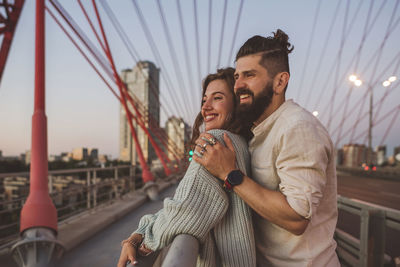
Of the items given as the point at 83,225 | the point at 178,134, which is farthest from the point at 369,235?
the point at 178,134

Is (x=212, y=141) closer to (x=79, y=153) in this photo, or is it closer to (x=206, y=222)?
(x=206, y=222)

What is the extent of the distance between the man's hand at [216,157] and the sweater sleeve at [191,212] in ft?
0.13

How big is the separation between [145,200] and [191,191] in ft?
24.5

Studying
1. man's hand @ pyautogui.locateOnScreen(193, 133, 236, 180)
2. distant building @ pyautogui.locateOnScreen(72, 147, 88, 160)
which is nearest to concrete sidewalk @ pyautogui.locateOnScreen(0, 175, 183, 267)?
man's hand @ pyautogui.locateOnScreen(193, 133, 236, 180)

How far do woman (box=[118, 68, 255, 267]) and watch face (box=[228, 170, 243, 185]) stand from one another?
52mm

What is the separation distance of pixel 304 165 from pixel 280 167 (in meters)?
0.10

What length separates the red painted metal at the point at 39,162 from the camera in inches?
120

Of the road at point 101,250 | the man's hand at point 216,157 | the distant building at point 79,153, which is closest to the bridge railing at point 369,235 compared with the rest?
the man's hand at point 216,157

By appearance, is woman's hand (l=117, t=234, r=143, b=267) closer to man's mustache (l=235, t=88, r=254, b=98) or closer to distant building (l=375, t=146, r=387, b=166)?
man's mustache (l=235, t=88, r=254, b=98)

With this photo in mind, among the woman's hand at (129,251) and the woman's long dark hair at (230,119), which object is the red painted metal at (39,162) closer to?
the woman's long dark hair at (230,119)

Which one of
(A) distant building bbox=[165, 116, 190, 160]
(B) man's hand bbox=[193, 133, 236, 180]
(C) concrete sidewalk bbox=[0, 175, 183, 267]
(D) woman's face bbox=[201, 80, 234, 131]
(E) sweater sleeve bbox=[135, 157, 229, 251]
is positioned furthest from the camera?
(A) distant building bbox=[165, 116, 190, 160]

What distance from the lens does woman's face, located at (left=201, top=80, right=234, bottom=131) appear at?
177cm

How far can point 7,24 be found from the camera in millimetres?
6195

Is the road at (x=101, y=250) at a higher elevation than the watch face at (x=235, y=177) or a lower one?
lower
